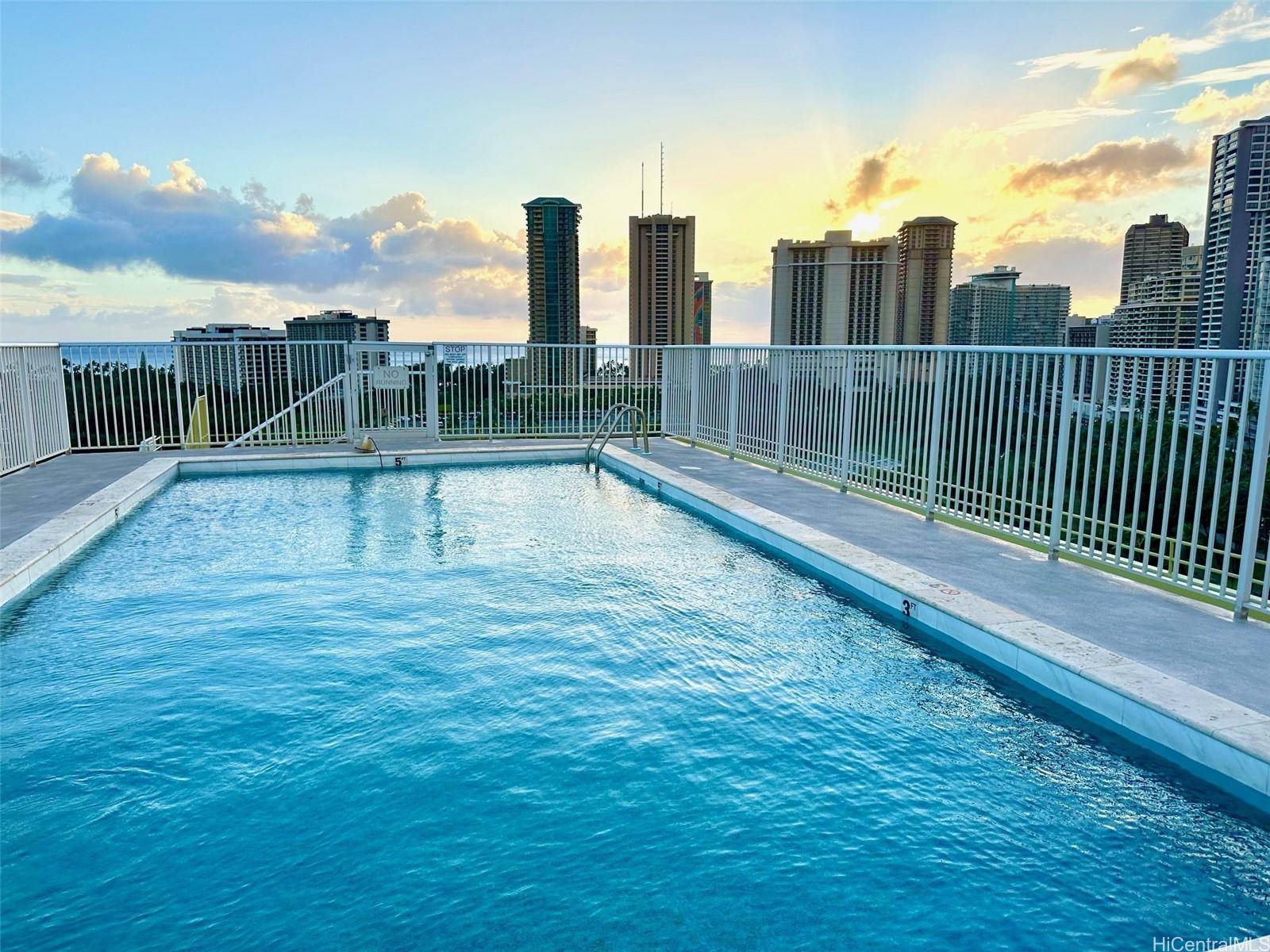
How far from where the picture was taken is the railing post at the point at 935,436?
21.5 feet

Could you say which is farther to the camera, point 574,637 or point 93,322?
point 93,322

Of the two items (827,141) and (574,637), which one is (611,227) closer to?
(827,141)

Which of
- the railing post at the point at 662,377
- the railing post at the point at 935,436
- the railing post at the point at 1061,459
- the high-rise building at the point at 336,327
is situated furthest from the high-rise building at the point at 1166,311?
the high-rise building at the point at 336,327

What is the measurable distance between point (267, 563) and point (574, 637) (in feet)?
10.2

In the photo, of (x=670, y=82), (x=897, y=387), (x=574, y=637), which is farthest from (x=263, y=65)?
(x=574, y=637)

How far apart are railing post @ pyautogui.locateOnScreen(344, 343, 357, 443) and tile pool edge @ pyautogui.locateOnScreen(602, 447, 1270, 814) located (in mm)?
8362

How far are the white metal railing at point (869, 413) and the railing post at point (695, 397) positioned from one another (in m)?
0.04

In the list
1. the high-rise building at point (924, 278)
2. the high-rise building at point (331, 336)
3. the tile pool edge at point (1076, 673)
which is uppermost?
the high-rise building at point (924, 278)

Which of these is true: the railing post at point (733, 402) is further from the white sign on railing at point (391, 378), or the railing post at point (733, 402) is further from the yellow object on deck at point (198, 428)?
the yellow object on deck at point (198, 428)

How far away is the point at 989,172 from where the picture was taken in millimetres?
16406

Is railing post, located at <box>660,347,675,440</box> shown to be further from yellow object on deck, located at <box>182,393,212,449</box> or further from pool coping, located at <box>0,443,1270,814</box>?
yellow object on deck, located at <box>182,393,212,449</box>

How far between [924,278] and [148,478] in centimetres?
4268

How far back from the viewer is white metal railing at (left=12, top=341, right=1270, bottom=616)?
176 inches

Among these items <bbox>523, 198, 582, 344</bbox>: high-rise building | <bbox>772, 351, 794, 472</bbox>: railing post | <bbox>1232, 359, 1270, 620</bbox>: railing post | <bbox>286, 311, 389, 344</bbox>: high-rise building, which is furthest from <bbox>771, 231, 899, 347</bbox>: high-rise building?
<bbox>1232, 359, 1270, 620</bbox>: railing post
